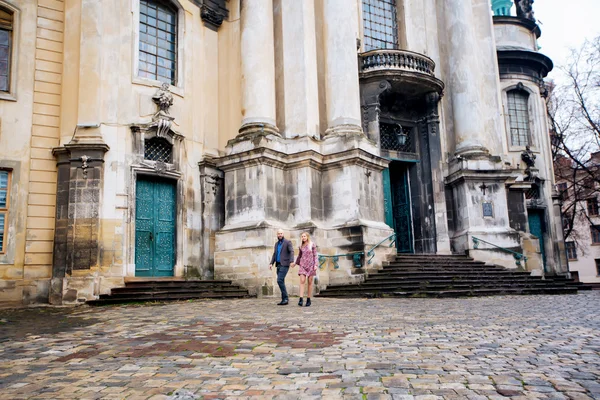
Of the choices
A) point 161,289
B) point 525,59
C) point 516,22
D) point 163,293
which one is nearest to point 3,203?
point 161,289

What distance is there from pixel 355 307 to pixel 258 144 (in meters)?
6.67

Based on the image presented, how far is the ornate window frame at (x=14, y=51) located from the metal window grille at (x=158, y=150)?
365 centimetres

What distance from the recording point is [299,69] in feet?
55.1

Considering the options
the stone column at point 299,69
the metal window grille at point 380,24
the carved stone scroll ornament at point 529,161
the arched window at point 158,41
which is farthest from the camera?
the carved stone scroll ornament at point 529,161

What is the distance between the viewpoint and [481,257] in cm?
1908

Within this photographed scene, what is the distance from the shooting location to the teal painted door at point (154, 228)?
15.1 metres

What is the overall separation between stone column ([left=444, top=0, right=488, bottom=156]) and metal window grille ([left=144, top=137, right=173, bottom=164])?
11.1 metres

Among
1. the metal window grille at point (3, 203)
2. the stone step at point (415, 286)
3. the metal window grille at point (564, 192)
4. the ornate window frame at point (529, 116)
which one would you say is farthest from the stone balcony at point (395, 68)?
the metal window grille at point (564, 192)

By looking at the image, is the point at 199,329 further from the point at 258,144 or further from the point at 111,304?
the point at 258,144

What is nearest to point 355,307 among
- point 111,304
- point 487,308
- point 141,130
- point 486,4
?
point 487,308

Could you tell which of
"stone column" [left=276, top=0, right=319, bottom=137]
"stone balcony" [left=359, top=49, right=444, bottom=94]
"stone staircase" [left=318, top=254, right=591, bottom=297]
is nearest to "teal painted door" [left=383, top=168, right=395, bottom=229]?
"stone staircase" [left=318, top=254, right=591, bottom=297]

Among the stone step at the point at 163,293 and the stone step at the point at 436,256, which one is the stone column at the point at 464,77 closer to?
the stone step at the point at 436,256

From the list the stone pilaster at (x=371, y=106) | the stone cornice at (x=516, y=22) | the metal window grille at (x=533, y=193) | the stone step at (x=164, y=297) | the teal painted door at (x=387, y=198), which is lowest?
the stone step at (x=164, y=297)

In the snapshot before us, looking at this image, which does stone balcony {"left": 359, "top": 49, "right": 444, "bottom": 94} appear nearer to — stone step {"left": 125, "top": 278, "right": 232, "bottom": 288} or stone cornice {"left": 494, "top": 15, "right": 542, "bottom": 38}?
stone step {"left": 125, "top": 278, "right": 232, "bottom": 288}
